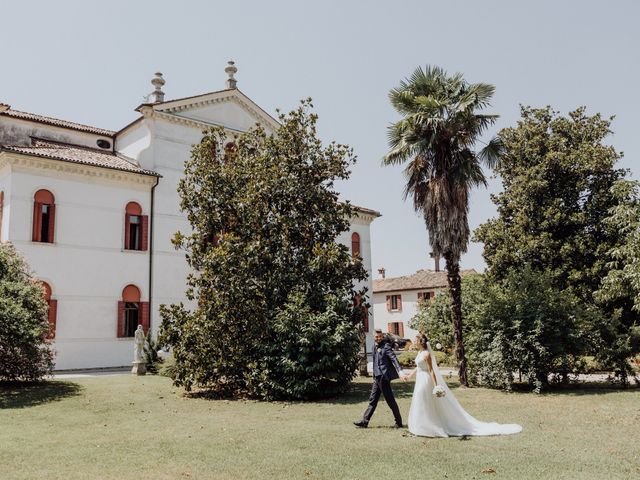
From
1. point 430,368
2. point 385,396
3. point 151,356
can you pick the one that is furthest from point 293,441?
point 151,356

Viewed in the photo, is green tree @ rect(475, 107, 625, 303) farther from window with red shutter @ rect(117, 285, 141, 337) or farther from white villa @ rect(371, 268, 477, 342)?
white villa @ rect(371, 268, 477, 342)

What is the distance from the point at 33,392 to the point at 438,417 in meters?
12.0

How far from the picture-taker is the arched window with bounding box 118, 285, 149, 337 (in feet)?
81.8

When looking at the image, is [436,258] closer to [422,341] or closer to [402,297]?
[422,341]

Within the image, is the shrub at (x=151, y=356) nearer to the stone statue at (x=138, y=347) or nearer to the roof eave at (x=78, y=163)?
the stone statue at (x=138, y=347)

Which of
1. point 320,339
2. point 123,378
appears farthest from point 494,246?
point 123,378

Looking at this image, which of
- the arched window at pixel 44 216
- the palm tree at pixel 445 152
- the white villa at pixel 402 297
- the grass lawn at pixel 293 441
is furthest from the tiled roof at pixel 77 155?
the white villa at pixel 402 297

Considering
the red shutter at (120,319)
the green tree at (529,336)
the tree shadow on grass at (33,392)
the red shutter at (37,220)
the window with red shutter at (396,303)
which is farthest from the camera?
the window with red shutter at (396,303)

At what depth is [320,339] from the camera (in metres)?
14.7

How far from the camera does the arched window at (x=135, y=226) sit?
25828mm

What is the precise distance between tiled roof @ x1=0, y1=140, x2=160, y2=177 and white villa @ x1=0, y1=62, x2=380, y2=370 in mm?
64

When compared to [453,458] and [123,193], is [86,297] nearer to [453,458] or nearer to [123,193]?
[123,193]

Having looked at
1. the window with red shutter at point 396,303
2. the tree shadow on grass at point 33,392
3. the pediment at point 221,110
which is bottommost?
the tree shadow on grass at point 33,392

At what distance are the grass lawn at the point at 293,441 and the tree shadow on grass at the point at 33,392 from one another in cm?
13
